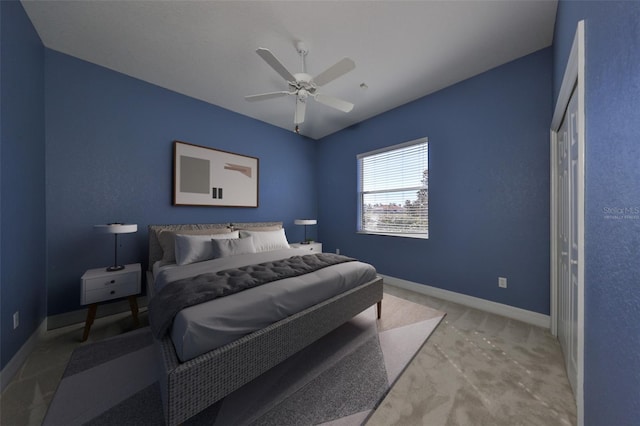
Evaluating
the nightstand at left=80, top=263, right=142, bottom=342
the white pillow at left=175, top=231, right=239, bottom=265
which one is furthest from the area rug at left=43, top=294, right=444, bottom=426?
the white pillow at left=175, top=231, right=239, bottom=265

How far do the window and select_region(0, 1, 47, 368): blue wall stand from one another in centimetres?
389

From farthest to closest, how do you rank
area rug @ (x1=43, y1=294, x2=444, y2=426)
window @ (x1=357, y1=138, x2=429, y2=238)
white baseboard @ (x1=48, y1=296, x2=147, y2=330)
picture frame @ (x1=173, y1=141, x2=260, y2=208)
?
window @ (x1=357, y1=138, x2=429, y2=238) → picture frame @ (x1=173, y1=141, x2=260, y2=208) → white baseboard @ (x1=48, y1=296, x2=147, y2=330) → area rug @ (x1=43, y1=294, x2=444, y2=426)

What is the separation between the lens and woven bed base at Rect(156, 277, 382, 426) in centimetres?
108

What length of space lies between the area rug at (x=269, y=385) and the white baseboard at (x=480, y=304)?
1031mm

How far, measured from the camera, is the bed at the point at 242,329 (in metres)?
1.13

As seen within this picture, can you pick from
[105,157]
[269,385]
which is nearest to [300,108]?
[105,157]

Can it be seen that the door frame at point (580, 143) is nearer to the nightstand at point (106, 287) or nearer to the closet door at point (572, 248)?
the closet door at point (572, 248)

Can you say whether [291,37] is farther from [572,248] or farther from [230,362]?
[572,248]

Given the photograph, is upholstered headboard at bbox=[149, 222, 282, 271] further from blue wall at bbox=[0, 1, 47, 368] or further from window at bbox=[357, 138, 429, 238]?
window at bbox=[357, 138, 429, 238]

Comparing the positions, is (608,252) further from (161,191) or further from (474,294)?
(161,191)

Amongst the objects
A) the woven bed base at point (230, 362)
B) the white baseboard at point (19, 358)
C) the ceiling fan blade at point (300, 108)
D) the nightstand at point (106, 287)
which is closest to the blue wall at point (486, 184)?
the ceiling fan blade at point (300, 108)

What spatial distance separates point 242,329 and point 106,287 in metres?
1.80

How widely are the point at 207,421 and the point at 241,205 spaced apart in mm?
2834

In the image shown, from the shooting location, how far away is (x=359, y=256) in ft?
13.4
